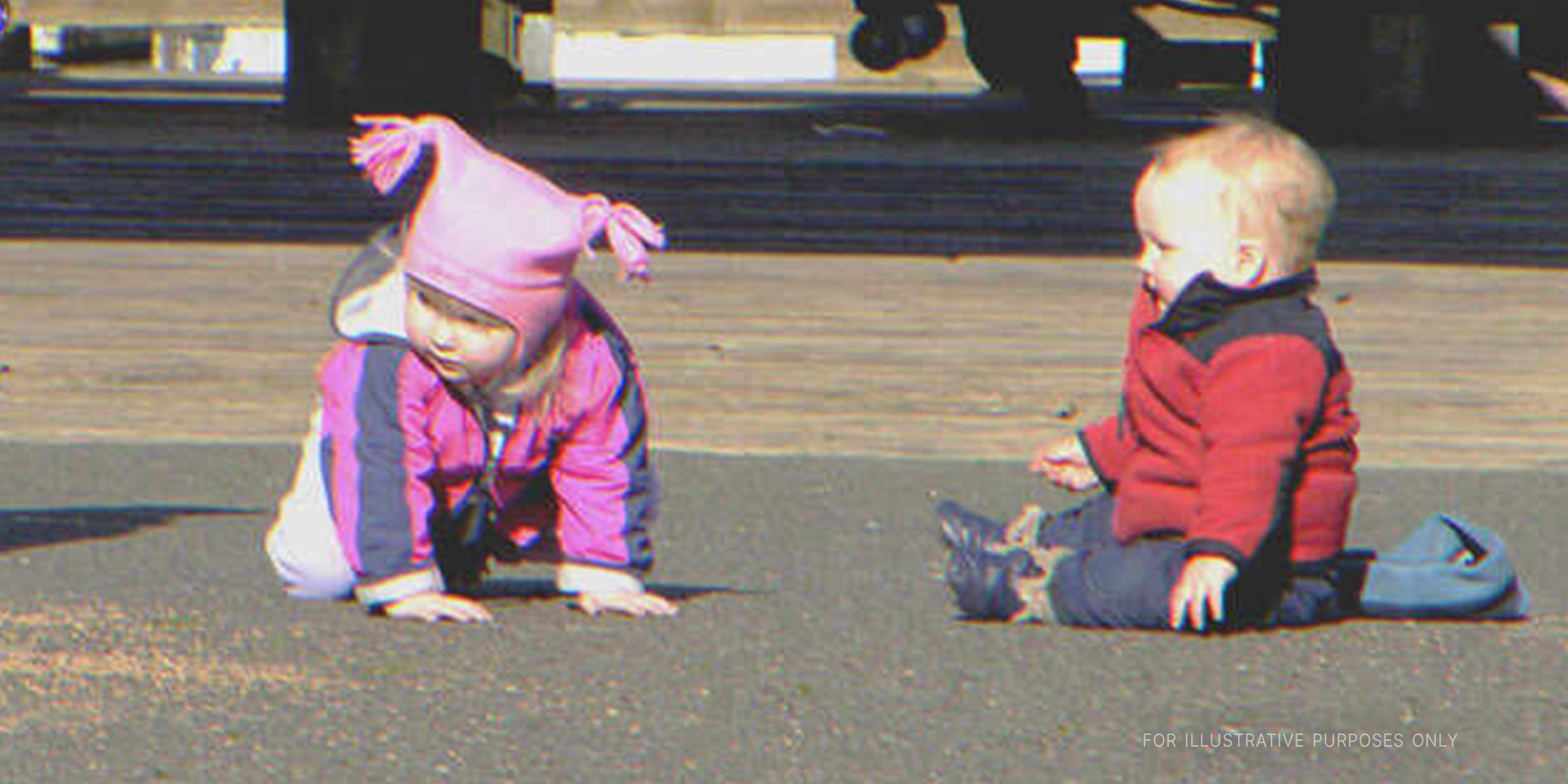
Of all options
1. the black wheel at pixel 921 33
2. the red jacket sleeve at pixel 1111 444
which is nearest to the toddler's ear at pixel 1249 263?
the red jacket sleeve at pixel 1111 444

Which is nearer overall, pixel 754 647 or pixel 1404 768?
pixel 1404 768

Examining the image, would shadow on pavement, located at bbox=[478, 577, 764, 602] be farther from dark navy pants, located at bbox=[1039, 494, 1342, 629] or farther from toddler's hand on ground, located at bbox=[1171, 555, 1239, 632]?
toddler's hand on ground, located at bbox=[1171, 555, 1239, 632]

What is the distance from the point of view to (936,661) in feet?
10.6

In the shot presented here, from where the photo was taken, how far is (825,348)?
23.7ft

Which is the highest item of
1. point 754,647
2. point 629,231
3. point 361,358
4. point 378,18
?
point 629,231

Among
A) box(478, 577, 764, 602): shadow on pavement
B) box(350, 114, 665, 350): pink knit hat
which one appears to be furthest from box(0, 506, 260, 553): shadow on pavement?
box(350, 114, 665, 350): pink knit hat

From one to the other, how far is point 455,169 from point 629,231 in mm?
250

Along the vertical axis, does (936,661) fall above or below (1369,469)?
above

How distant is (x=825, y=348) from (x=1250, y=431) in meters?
Answer: 3.93

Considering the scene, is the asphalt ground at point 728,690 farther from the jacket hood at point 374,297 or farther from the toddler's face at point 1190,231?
the toddler's face at point 1190,231

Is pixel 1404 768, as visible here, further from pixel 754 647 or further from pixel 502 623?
pixel 502 623

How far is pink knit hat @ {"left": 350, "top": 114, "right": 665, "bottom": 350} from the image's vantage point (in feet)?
10.7

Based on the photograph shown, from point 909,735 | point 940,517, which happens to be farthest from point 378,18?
point 909,735

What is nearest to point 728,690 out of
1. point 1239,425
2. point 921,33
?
point 1239,425
